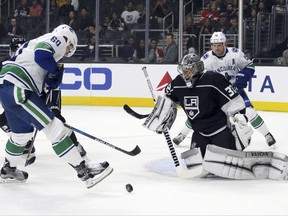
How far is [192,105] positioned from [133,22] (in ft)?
21.2

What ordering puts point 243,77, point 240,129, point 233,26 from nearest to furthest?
point 240,129 → point 243,77 → point 233,26

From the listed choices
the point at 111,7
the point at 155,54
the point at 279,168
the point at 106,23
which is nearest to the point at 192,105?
the point at 279,168

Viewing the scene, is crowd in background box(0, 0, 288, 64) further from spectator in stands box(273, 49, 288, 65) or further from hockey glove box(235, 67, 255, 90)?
hockey glove box(235, 67, 255, 90)

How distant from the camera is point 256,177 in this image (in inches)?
197

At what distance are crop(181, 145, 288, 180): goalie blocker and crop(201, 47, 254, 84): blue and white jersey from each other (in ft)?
5.89

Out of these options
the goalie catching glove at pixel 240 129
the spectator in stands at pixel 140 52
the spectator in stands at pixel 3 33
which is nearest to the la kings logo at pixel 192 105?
the goalie catching glove at pixel 240 129

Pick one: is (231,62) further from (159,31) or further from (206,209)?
(159,31)

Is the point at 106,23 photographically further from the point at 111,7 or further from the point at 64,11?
the point at 64,11

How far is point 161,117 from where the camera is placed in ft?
16.9

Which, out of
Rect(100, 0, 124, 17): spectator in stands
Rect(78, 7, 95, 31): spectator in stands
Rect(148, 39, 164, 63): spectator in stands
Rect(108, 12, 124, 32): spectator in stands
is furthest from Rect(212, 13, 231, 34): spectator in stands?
Rect(78, 7, 95, 31): spectator in stands

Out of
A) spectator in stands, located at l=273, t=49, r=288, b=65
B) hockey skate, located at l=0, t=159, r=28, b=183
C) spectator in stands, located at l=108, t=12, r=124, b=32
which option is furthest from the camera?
spectator in stands, located at l=108, t=12, r=124, b=32

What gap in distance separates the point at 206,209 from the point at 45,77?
133 centimetres

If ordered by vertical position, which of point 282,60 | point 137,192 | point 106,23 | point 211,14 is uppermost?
point 211,14

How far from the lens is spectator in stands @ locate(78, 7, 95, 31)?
38.3 feet
